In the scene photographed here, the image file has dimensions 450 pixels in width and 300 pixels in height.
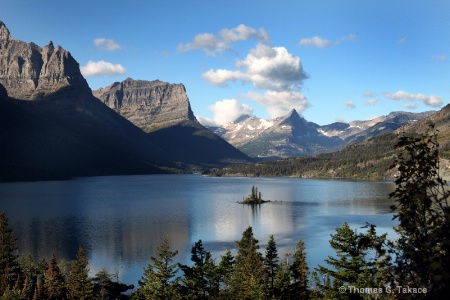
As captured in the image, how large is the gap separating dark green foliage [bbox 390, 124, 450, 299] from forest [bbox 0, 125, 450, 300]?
21mm

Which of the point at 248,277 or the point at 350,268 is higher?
the point at 350,268

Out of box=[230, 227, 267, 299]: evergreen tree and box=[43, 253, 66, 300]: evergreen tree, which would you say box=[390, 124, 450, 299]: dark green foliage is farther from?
box=[43, 253, 66, 300]: evergreen tree

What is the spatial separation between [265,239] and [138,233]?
119 feet

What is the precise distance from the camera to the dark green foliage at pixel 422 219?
27.9 ft

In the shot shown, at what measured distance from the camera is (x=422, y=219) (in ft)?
31.2

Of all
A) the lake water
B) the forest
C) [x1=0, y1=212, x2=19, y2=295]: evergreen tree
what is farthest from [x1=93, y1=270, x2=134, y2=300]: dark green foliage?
[x1=0, y1=212, x2=19, y2=295]: evergreen tree

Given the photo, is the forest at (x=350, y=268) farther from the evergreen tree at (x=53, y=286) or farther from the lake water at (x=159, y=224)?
the lake water at (x=159, y=224)

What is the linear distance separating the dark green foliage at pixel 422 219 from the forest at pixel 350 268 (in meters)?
0.02

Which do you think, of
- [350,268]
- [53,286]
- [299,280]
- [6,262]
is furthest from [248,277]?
[6,262]

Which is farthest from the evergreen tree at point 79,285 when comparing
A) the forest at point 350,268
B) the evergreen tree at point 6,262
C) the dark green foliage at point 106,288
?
the evergreen tree at point 6,262

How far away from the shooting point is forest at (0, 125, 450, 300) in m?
8.90

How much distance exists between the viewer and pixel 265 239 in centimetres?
10656

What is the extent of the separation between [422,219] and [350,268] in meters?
26.3

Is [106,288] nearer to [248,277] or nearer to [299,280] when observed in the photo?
[248,277]
